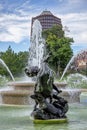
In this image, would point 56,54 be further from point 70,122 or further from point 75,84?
point 70,122

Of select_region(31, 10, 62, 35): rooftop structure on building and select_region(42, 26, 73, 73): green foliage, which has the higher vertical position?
select_region(31, 10, 62, 35): rooftop structure on building

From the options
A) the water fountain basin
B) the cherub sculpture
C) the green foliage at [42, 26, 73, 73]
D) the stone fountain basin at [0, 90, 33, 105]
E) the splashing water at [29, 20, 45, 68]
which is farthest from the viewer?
the green foliage at [42, 26, 73, 73]

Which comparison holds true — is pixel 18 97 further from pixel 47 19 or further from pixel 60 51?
pixel 47 19

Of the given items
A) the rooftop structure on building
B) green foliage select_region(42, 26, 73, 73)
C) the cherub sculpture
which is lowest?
green foliage select_region(42, 26, 73, 73)

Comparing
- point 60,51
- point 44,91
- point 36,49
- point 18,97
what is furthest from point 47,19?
point 44,91

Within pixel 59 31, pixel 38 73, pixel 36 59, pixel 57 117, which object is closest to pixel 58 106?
pixel 57 117

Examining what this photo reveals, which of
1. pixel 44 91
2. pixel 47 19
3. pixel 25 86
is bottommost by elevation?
pixel 47 19

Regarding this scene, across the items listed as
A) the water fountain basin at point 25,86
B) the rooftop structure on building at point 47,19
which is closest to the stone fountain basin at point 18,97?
the water fountain basin at point 25,86

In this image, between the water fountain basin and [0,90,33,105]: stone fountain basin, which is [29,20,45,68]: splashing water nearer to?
the water fountain basin

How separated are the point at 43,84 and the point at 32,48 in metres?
20.7

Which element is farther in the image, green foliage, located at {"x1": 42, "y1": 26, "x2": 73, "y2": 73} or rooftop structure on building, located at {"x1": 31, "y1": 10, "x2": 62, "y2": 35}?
rooftop structure on building, located at {"x1": 31, "y1": 10, "x2": 62, "y2": 35}

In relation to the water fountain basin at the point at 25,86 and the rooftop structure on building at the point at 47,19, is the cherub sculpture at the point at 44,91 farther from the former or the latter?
the rooftop structure on building at the point at 47,19

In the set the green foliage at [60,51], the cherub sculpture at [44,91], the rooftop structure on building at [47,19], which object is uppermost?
the cherub sculpture at [44,91]

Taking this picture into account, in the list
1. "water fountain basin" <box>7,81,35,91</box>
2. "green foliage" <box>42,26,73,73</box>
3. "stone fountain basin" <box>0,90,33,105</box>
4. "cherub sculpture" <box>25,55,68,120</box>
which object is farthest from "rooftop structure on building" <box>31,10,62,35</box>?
"cherub sculpture" <box>25,55,68,120</box>
